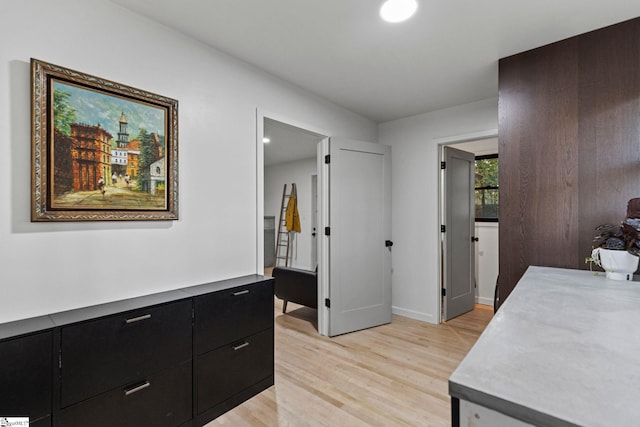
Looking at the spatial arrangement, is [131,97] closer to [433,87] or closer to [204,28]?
[204,28]

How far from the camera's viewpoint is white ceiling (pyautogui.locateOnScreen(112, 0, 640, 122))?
1731 millimetres

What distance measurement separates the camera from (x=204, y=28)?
1.95 m

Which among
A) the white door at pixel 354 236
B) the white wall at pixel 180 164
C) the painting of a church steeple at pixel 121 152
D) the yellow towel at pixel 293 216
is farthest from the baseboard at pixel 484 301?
the painting of a church steeple at pixel 121 152

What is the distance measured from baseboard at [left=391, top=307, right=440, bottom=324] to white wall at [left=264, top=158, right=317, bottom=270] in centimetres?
281

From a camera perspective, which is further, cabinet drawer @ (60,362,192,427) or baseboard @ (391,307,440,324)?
baseboard @ (391,307,440,324)

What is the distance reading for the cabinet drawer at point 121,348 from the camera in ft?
4.43

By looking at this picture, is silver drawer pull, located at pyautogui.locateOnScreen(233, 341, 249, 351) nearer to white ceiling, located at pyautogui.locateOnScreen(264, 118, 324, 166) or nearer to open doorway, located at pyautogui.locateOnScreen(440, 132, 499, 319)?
white ceiling, located at pyautogui.locateOnScreen(264, 118, 324, 166)

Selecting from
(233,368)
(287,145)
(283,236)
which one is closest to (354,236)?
(233,368)

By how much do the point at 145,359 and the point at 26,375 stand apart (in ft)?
1.51

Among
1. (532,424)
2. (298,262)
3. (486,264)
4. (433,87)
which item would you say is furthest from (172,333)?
(298,262)

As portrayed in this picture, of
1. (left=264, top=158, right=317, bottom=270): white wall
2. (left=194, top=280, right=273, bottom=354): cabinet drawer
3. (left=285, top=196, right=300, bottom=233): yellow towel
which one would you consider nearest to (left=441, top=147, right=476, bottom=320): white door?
(left=194, top=280, right=273, bottom=354): cabinet drawer

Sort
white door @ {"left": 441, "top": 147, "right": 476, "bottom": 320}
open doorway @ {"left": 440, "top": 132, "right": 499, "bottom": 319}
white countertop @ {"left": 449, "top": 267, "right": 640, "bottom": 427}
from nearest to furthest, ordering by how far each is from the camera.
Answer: white countertop @ {"left": 449, "top": 267, "right": 640, "bottom": 427} → white door @ {"left": 441, "top": 147, "right": 476, "bottom": 320} → open doorway @ {"left": 440, "top": 132, "right": 499, "bottom": 319}

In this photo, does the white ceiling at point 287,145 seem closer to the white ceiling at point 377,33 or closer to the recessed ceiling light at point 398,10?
the white ceiling at point 377,33

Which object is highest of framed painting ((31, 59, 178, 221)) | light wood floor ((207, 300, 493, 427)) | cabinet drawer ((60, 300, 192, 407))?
framed painting ((31, 59, 178, 221))
